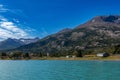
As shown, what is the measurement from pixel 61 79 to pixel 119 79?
15.7 m

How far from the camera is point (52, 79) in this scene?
72.2 metres

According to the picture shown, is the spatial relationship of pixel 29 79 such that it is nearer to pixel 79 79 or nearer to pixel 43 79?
pixel 43 79

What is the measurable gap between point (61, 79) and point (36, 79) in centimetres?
700

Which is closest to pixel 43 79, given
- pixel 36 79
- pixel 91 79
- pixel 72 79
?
pixel 36 79

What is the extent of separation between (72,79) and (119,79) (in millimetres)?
12692

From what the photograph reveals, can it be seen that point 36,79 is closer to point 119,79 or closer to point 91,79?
point 91,79

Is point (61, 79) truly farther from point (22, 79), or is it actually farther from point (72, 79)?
point (22, 79)

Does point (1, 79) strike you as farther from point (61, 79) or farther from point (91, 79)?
point (91, 79)

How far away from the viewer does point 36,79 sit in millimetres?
72562

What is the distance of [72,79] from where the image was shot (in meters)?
71.4

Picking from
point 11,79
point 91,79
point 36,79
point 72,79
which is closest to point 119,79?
point 91,79

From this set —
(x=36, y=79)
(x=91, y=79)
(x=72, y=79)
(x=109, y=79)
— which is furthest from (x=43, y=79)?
(x=109, y=79)

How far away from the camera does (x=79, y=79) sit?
71125 millimetres

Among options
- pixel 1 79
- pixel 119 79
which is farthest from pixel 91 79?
pixel 1 79
